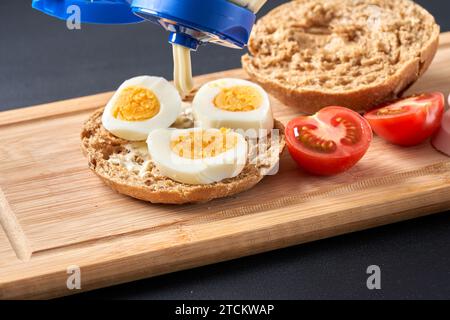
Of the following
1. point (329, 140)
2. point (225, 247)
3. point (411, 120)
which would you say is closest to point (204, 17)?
point (329, 140)

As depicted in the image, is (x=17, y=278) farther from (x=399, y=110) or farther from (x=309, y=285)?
(x=399, y=110)

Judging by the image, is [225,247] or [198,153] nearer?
[225,247]

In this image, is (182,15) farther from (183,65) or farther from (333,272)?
(333,272)

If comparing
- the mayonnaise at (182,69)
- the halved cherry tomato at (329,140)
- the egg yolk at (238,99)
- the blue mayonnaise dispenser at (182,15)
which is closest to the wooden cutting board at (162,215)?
the halved cherry tomato at (329,140)

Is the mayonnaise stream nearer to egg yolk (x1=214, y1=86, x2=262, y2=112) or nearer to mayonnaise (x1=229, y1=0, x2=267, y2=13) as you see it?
mayonnaise (x1=229, y1=0, x2=267, y2=13)

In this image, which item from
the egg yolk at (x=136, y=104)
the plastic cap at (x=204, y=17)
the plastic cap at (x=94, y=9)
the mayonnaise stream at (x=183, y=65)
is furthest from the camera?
the egg yolk at (x=136, y=104)

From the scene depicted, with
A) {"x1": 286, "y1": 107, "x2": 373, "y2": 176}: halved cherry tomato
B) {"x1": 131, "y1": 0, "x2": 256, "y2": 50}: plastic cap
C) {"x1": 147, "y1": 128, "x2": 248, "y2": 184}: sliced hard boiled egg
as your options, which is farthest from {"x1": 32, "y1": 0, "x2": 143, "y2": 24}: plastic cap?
{"x1": 286, "y1": 107, "x2": 373, "y2": 176}: halved cherry tomato

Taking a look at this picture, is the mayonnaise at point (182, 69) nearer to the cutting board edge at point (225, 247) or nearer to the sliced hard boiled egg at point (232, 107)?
the sliced hard boiled egg at point (232, 107)

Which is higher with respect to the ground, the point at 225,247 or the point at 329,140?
the point at 329,140
